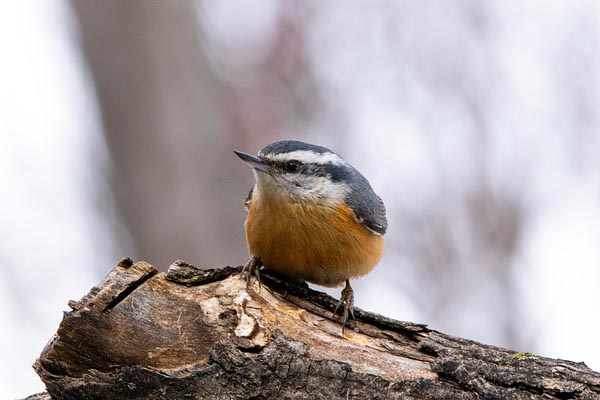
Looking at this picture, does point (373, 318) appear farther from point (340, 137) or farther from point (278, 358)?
point (340, 137)

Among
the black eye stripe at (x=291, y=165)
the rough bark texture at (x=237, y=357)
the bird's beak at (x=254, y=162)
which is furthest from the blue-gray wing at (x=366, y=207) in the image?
the rough bark texture at (x=237, y=357)

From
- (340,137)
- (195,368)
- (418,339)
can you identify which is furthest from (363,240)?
(340,137)

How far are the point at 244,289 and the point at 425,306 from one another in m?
3.30

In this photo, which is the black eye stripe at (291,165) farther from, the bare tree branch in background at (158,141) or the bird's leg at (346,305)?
the bare tree branch in background at (158,141)

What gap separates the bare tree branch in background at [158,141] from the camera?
4.86m

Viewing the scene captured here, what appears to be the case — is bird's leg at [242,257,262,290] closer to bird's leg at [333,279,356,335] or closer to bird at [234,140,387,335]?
bird at [234,140,387,335]

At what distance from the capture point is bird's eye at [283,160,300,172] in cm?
354

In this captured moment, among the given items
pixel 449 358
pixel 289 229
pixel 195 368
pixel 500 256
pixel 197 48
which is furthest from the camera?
pixel 500 256

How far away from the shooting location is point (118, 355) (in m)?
2.40

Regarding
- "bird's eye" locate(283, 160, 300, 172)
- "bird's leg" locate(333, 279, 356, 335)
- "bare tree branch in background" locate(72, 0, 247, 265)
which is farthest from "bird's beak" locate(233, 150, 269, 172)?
"bare tree branch in background" locate(72, 0, 247, 265)

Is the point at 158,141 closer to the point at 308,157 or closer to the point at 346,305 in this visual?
the point at 308,157

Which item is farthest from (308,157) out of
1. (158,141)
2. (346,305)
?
(158,141)

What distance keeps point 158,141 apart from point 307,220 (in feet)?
6.13

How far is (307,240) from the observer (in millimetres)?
3355
